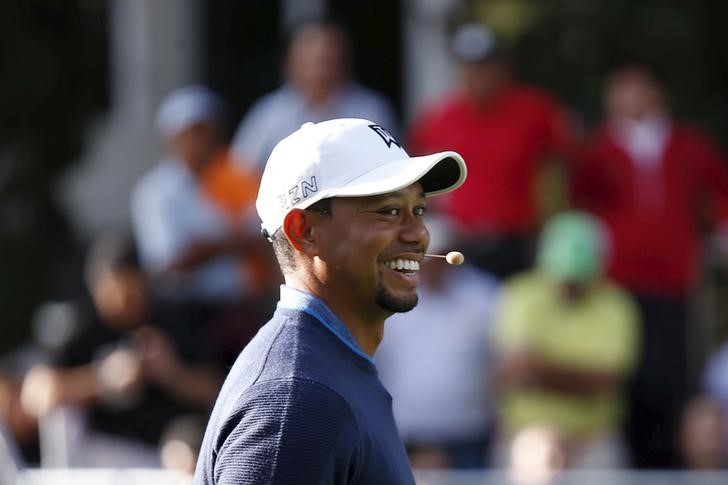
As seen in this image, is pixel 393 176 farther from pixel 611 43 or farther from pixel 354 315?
pixel 611 43

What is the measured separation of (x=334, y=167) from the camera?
10.8 ft

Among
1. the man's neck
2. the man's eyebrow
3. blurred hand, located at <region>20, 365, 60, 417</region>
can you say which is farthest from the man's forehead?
blurred hand, located at <region>20, 365, 60, 417</region>

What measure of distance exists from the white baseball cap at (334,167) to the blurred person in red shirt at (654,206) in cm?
522

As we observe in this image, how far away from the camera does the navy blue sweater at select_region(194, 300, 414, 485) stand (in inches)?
118

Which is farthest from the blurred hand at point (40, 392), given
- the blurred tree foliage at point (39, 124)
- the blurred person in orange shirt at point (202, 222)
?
the blurred tree foliage at point (39, 124)

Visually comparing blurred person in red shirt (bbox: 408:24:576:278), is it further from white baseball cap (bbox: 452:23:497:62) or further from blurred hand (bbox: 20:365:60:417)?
blurred hand (bbox: 20:365:60:417)

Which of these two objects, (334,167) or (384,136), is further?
(384,136)

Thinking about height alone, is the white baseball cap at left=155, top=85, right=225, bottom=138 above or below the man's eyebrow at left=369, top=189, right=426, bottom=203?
below

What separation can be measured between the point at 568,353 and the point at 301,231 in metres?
4.72

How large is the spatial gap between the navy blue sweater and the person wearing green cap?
4535 millimetres

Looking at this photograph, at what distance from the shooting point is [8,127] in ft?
37.5

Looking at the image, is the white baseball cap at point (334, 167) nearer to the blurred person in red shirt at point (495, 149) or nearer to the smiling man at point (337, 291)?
the smiling man at point (337, 291)

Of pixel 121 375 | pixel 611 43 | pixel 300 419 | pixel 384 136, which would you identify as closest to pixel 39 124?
pixel 121 375

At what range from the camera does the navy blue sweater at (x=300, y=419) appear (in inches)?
118
